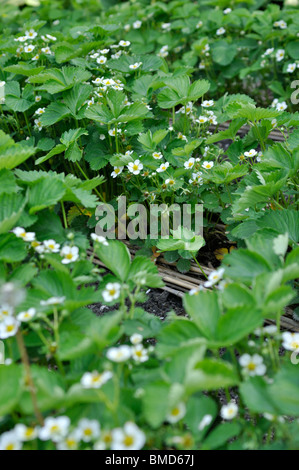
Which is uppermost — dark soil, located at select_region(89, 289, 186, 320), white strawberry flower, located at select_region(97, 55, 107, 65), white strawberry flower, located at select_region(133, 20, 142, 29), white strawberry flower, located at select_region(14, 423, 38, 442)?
white strawberry flower, located at select_region(14, 423, 38, 442)

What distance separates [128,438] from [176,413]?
0.09 metres

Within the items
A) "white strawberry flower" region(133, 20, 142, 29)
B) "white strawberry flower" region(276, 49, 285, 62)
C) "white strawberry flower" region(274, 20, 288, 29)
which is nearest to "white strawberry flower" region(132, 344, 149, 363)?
"white strawberry flower" region(276, 49, 285, 62)

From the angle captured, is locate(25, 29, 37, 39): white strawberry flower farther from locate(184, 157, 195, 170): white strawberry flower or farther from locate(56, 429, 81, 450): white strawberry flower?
locate(56, 429, 81, 450): white strawberry flower

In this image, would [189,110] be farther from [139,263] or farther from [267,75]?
[267,75]

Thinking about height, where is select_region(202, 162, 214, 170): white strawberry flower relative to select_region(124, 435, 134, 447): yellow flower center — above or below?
below

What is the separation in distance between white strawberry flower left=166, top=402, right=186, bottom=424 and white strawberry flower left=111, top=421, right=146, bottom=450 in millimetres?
51

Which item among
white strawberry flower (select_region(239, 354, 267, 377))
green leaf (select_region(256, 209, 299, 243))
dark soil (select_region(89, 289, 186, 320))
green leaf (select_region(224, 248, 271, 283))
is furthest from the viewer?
dark soil (select_region(89, 289, 186, 320))

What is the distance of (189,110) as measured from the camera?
6.66 ft

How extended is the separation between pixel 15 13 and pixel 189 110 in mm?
1929

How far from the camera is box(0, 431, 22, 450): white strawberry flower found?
34.1 inches

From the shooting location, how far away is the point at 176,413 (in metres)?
0.84

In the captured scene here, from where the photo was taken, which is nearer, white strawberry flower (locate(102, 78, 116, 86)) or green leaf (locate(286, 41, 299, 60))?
white strawberry flower (locate(102, 78, 116, 86))

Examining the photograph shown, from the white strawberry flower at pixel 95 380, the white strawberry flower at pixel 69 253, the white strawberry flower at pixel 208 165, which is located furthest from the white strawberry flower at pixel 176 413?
the white strawberry flower at pixel 208 165

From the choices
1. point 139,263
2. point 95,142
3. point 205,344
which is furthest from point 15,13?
point 205,344
